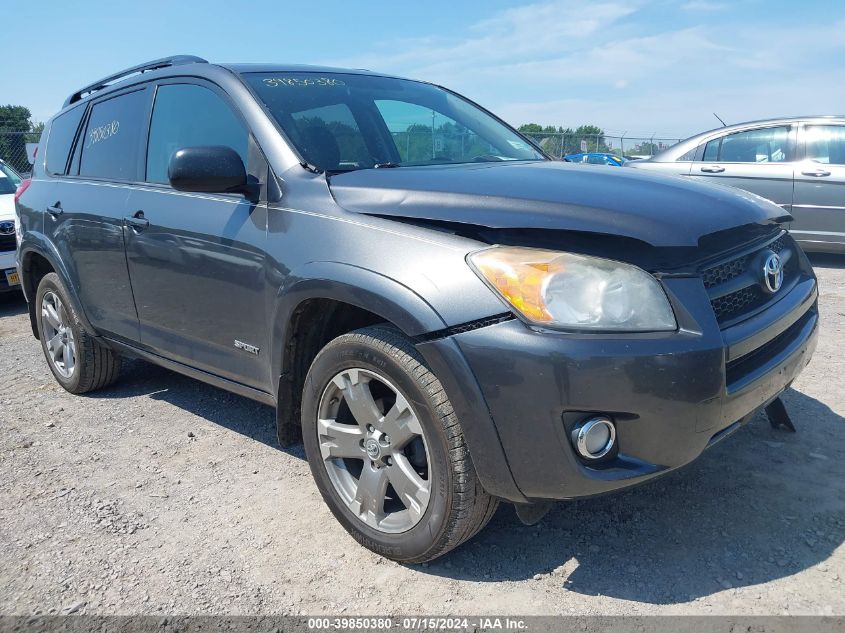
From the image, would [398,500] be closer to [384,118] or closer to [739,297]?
[739,297]

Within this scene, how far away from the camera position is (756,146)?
7508 mm

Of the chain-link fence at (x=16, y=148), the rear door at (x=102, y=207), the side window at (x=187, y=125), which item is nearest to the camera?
the side window at (x=187, y=125)

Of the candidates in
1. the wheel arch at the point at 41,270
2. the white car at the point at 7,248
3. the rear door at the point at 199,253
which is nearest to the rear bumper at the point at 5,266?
the white car at the point at 7,248

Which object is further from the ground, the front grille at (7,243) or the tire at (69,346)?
the front grille at (7,243)

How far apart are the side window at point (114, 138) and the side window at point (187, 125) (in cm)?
17

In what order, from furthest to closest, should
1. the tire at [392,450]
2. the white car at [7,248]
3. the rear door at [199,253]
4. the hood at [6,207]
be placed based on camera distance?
the hood at [6,207]
the white car at [7,248]
the rear door at [199,253]
the tire at [392,450]

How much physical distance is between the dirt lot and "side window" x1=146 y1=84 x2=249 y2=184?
4.67ft

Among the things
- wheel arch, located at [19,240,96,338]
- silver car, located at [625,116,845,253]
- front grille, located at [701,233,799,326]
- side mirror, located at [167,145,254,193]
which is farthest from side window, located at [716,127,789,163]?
wheel arch, located at [19,240,96,338]

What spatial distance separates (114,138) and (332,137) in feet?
5.31

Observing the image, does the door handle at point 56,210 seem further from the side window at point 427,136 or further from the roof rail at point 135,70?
the side window at point 427,136

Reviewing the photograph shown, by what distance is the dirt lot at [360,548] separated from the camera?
2.26 meters

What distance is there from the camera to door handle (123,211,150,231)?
3.29m

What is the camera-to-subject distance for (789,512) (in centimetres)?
261

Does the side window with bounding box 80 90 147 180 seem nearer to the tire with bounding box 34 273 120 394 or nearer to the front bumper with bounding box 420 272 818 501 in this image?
the tire with bounding box 34 273 120 394
